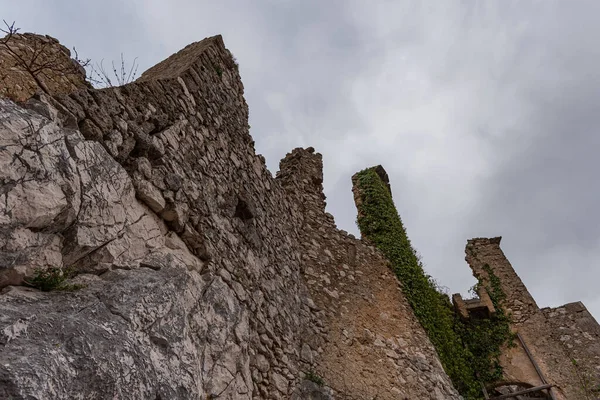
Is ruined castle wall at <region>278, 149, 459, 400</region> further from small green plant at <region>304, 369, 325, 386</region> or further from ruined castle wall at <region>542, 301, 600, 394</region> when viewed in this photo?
ruined castle wall at <region>542, 301, 600, 394</region>

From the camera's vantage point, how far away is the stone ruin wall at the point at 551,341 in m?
8.89

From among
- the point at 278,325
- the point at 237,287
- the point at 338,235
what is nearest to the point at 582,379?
the point at 338,235

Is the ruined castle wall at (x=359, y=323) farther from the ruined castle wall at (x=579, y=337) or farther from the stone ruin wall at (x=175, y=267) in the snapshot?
the ruined castle wall at (x=579, y=337)

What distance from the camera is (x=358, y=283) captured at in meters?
7.46

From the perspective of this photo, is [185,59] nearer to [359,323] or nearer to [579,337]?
[359,323]

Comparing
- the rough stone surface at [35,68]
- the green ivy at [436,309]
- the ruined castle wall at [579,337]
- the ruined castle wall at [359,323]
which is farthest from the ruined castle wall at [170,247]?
the ruined castle wall at [579,337]

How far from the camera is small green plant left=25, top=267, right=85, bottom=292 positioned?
253 cm

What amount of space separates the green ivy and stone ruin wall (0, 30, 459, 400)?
1.78 ft

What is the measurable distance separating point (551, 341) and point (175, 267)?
9194 millimetres

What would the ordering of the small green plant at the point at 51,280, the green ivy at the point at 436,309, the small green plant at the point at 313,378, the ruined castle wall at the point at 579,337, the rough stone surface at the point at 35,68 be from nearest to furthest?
1. the small green plant at the point at 51,280
2. the rough stone surface at the point at 35,68
3. the small green plant at the point at 313,378
4. the green ivy at the point at 436,309
5. the ruined castle wall at the point at 579,337

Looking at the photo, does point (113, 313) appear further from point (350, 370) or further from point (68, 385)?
point (350, 370)

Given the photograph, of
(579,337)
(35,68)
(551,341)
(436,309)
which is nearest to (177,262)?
(35,68)

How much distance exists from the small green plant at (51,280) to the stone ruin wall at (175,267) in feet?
0.18

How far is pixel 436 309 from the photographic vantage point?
821cm
